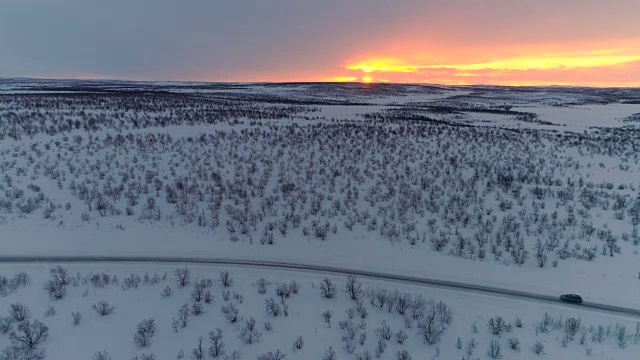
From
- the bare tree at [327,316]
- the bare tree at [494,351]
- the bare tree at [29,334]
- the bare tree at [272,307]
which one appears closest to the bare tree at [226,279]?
the bare tree at [272,307]

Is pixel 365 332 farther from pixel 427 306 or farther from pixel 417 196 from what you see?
pixel 417 196

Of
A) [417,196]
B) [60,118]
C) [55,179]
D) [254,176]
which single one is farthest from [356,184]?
[60,118]

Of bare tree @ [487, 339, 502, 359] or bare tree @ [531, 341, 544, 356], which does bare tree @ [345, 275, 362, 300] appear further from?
bare tree @ [531, 341, 544, 356]

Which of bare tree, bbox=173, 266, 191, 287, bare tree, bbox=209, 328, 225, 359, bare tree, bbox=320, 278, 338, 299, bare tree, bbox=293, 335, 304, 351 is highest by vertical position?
bare tree, bbox=173, 266, 191, 287

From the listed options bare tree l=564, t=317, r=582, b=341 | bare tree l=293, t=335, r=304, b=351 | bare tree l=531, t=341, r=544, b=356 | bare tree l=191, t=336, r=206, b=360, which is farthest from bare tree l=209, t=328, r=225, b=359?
bare tree l=564, t=317, r=582, b=341

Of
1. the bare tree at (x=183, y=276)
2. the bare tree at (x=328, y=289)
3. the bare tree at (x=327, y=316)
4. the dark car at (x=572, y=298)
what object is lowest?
the bare tree at (x=327, y=316)

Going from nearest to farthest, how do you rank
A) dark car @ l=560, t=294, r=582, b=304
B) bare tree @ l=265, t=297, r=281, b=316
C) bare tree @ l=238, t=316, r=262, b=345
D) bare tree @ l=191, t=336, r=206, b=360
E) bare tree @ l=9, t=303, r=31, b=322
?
bare tree @ l=191, t=336, r=206, b=360, bare tree @ l=238, t=316, r=262, b=345, bare tree @ l=9, t=303, r=31, b=322, bare tree @ l=265, t=297, r=281, b=316, dark car @ l=560, t=294, r=582, b=304

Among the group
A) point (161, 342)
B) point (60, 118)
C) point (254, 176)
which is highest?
point (60, 118)

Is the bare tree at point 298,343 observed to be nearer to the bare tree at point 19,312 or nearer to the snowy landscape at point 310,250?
the snowy landscape at point 310,250

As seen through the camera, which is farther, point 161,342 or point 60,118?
point 60,118
